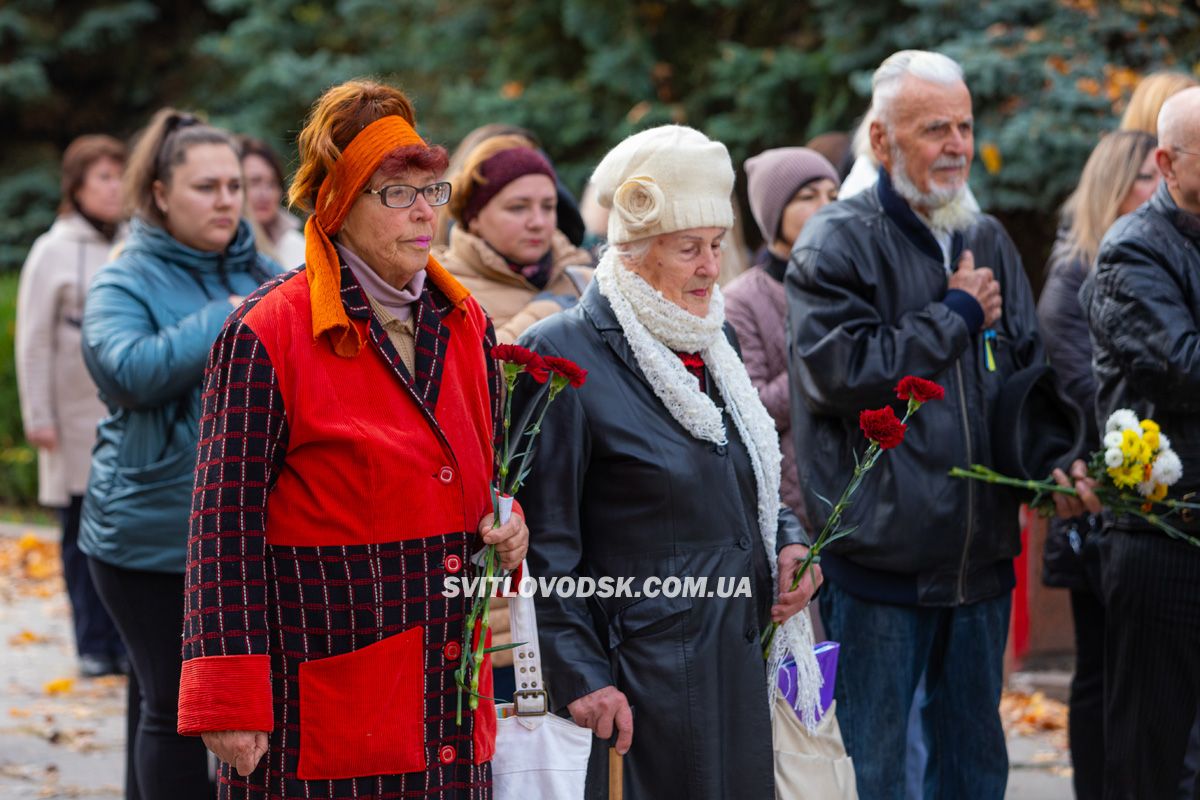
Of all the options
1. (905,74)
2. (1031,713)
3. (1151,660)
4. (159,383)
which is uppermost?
(905,74)

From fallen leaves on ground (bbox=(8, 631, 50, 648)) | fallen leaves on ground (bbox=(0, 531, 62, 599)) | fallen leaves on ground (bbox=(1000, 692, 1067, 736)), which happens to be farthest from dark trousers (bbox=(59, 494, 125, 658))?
fallen leaves on ground (bbox=(1000, 692, 1067, 736))

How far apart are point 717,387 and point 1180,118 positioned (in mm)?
1803

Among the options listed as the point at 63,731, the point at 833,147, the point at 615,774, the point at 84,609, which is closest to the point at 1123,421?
the point at 615,774

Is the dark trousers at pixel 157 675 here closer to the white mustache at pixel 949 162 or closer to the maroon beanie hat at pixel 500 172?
the maroon beanie hat at pixel 500 172

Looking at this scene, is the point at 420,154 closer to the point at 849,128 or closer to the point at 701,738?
the point at 701,738

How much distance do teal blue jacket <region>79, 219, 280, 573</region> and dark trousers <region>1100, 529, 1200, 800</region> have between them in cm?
286

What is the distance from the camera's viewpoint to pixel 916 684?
187 inches

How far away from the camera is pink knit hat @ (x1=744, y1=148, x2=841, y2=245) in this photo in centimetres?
613

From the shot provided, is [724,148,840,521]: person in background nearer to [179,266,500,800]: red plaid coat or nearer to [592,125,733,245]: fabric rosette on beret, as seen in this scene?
[592,125,733,245]: fabric rosette on beret

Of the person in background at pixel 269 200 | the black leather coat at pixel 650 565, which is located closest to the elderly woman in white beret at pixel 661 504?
the black leather coat at pixel 650 565

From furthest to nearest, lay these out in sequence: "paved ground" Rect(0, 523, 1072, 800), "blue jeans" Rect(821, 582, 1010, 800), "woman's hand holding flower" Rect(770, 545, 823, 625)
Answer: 1. "paved ground" Rect(0, 523, 1072, 800)
2. "blue jeans" Rect(821, 582, 1010, 800)
3. "woman's hand holding flower" Rect(770, 545, 823, 625)

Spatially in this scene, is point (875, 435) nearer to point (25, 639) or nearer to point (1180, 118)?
point (1180, 118)

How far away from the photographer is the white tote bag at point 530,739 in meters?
3.54

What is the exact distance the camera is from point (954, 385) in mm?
4656
